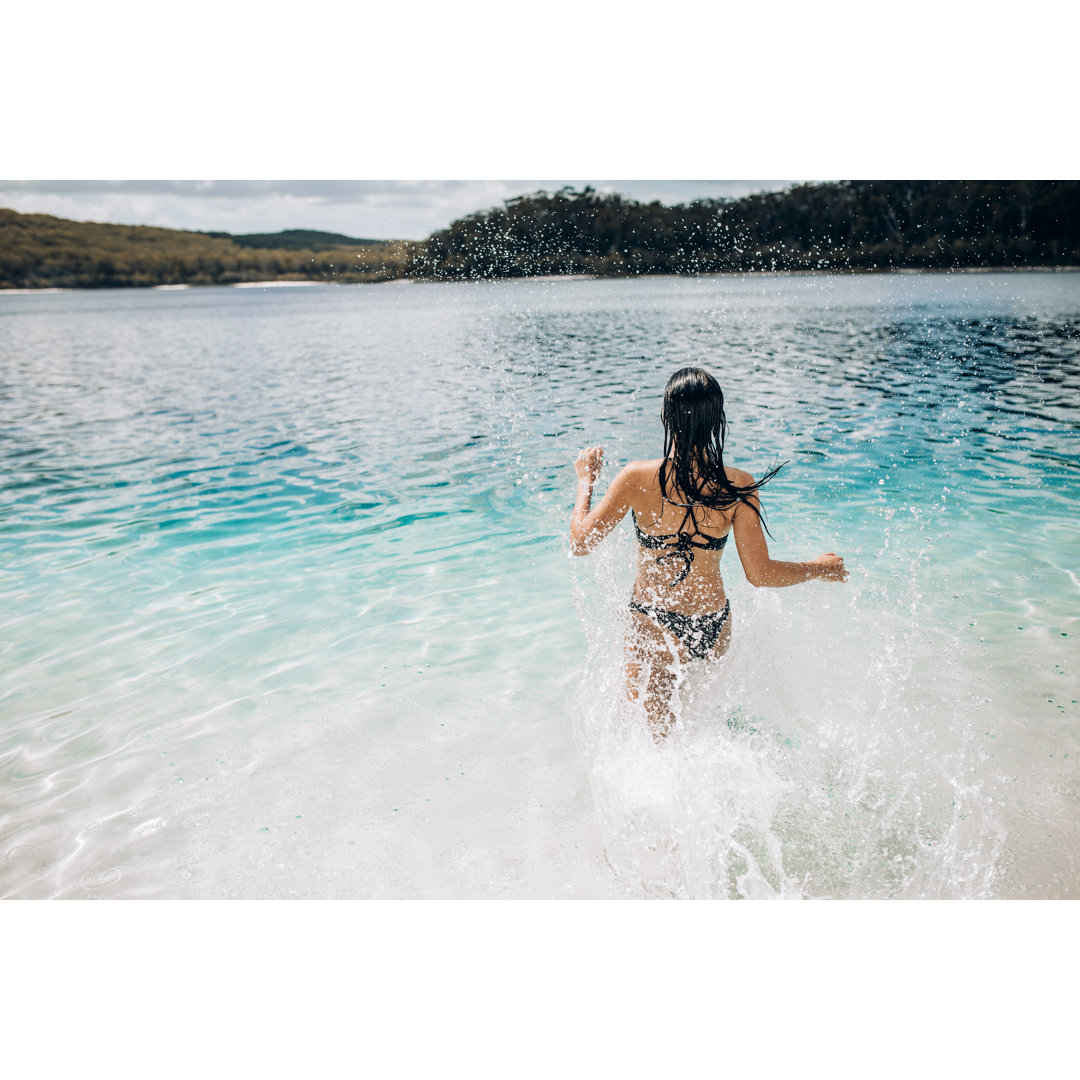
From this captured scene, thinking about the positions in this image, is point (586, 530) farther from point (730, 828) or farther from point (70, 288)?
point (70, 288)

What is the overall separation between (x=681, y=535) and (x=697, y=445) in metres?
0.34

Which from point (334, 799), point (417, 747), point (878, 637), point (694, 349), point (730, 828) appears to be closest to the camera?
point (730, 828)

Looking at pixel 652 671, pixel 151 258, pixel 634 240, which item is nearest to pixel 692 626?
pixel 652 671

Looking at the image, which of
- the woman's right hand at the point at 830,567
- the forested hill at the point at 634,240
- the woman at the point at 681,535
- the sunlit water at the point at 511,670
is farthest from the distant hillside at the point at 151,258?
the woman's right hand at the point at 830,567

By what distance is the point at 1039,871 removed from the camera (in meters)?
2.56

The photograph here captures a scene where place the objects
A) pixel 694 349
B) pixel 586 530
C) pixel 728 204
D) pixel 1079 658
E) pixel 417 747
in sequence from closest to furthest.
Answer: pixel 586 530 < pixel 417 747 < pixel 1079 658 < pixel 728 204 < pixel 694 349

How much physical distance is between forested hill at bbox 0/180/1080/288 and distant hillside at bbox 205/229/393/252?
0.07 ft

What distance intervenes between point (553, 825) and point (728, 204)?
5.06 m

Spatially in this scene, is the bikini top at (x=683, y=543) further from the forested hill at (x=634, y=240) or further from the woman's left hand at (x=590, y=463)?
the forested hill at (x=634, y=240)

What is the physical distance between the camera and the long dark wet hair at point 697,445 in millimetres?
2340
